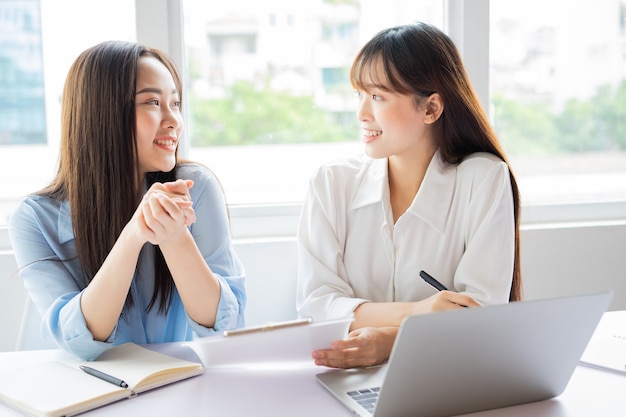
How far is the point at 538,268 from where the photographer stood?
2.39 metres

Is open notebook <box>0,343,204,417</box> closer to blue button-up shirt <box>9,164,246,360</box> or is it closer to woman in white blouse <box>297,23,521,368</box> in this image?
blue button-up shirt <box>9,164,246,360</box>

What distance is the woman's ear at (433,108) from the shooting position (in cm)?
180

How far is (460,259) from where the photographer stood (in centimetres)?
179

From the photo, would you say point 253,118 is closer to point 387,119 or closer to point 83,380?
point 387,119

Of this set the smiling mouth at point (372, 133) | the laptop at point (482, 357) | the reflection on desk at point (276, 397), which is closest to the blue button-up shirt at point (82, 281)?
the reflection on desk at point (276, 397)

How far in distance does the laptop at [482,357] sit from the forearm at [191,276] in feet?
1.53

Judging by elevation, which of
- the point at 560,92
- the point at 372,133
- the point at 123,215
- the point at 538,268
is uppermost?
the point at 560,92

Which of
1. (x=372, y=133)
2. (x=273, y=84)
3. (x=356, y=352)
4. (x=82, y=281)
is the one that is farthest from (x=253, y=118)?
(x=356, y=352)

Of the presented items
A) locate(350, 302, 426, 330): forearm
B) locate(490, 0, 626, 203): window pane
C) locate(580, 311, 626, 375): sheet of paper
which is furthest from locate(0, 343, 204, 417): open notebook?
locate(490, 0, 626, 203): window pane

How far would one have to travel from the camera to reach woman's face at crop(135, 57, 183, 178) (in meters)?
1.67

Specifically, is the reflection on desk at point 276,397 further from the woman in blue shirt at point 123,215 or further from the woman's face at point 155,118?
the woman's face at point 155,118

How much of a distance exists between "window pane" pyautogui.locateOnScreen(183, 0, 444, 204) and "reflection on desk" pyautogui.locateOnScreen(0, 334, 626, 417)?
46.7 inches

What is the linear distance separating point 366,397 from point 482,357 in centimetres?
21

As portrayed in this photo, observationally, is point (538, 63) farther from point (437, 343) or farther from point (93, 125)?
point (437, 343)
